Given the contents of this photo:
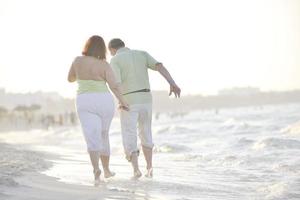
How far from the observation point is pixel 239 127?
69.3 ft

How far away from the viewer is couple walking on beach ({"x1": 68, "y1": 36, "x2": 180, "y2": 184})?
5.90 metres

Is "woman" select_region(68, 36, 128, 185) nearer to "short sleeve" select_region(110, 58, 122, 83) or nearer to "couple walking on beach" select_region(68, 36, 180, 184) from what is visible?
"couple walking on beach" select_region(68, 36, 180, 184)

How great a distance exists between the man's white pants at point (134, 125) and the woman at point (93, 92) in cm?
68

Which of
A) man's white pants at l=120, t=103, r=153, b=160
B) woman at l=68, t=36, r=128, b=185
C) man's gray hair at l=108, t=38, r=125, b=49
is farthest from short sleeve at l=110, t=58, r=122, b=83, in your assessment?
woman at l=68, t=36, r=128, b=185

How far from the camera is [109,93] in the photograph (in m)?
5.97

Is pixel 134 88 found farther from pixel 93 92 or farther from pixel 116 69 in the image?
pixel 93 92

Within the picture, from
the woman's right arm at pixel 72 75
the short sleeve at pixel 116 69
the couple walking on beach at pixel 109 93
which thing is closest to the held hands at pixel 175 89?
the couple walking on beach at pixel 109 93

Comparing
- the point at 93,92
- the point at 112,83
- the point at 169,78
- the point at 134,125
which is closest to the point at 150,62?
the point at 169,78

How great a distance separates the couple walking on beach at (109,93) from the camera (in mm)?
5898

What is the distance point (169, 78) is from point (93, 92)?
1090 mm

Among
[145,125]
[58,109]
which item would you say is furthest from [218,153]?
[58,109]

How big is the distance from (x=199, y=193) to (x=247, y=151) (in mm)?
6019

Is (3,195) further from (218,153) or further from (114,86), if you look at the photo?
(218,153)

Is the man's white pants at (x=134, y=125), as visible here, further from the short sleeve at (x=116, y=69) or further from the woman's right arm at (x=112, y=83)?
the woman's right arm at (x=112, y=83)
